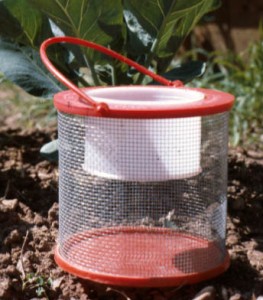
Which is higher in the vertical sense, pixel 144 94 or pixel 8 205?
pixel 144 94

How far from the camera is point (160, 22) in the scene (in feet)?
11.0

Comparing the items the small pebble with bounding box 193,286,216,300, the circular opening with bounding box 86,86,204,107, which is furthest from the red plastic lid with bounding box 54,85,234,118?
the small pebble with bounding box 193,286,216,300

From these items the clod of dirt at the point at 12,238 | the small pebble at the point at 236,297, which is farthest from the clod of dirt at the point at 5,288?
the small pebble at the point at 236,297

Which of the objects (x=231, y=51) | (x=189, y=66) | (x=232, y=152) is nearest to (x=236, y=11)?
(x=231, y=51)

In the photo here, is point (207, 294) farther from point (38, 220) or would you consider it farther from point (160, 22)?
point (160, 22)

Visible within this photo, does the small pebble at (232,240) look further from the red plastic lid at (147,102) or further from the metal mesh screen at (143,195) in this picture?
the red plastic lid at (147,102)

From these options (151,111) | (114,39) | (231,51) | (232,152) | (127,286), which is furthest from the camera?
(231,51)

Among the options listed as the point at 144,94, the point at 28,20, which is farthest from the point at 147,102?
the point at 28,20

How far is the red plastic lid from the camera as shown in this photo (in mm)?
2584

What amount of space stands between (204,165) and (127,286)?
0.45 m

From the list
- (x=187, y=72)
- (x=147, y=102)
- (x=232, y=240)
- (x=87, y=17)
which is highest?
(x=87, y=17)

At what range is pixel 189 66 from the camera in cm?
358

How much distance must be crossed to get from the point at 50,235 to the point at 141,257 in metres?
0.51

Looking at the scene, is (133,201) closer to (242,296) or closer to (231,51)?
(242,296)
